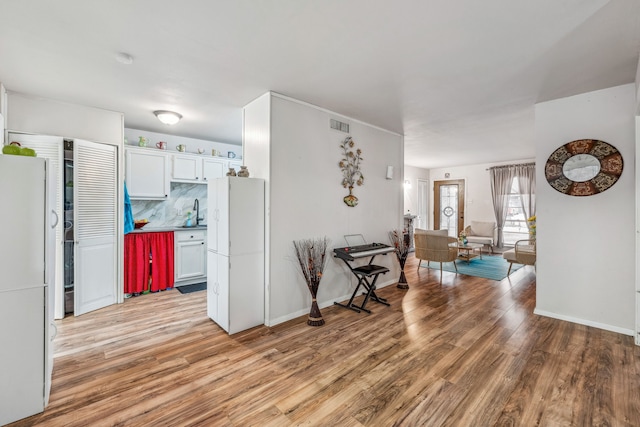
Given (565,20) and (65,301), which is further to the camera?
(65,301)

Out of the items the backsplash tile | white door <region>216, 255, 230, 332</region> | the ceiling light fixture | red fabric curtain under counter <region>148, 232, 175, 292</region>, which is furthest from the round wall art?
the backsplash tile

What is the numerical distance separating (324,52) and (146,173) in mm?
3568

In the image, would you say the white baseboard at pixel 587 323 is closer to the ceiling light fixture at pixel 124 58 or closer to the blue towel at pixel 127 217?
the ceiling light fixture at pixel 124 58

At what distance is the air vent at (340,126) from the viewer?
3.75m

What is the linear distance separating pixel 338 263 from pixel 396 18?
280cm

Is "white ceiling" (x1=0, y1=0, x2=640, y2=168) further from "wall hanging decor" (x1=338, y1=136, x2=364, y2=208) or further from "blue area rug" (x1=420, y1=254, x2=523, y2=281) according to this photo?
"blue area rug" (x1=420, y1=254, x2=523, y2=281)

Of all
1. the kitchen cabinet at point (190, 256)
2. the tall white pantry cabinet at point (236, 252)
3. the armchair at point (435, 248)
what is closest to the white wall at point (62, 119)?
the kitchen cabinet at point (190, 256)

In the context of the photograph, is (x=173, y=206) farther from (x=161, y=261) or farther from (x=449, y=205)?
(x=449, y=205)

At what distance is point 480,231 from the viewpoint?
7.56 metres

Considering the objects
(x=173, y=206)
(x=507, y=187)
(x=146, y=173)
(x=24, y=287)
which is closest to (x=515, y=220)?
(x=507, y=187)

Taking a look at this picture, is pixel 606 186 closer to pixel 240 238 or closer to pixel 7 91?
pixel 240 238

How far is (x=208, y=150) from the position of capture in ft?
17.6

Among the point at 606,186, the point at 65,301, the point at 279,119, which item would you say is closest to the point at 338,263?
the point at 279,119

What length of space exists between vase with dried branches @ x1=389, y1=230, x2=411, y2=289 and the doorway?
491 cm
